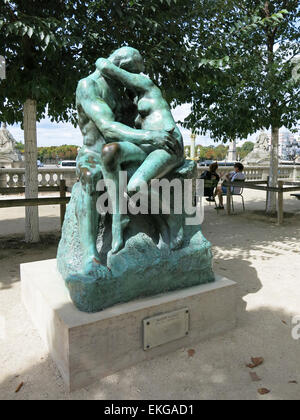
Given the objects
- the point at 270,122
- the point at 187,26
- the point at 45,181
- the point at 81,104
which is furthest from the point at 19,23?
the point at 45,181

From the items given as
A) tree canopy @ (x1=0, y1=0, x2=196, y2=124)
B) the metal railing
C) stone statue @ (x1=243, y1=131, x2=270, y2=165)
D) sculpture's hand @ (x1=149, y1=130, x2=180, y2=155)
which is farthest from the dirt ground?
stone statue @ (x1=243, y1=131, x2=270, y2=165)

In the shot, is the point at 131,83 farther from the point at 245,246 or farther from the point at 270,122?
the point at 270,122

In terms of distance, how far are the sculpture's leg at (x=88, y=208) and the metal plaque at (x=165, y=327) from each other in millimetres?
670

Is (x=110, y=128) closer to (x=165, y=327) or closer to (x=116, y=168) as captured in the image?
(x=116, y=168)

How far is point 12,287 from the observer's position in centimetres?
399

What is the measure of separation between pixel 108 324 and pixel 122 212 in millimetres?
857

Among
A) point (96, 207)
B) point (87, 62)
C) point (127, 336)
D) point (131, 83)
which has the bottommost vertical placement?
point (127, 336)

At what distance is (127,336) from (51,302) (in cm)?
67

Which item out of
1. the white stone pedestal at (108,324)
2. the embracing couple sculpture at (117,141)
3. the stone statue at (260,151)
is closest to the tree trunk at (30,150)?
the white stone pedestal at (108,324)

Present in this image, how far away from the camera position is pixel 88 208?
2697 millimetres

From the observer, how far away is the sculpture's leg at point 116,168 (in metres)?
2.55

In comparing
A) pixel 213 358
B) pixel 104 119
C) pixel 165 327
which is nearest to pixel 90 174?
pixel 104 119

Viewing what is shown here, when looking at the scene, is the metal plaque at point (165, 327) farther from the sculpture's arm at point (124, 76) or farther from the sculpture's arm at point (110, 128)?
the sculpture's arm at point (124, 76)

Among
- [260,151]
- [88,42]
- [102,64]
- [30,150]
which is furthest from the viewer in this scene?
[260,151]
